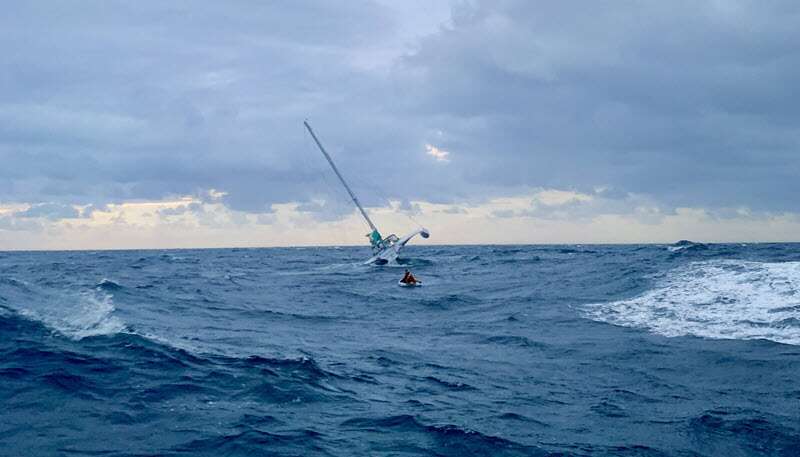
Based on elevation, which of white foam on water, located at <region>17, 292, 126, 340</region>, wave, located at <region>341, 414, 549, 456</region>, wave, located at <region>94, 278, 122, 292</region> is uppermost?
wave, located at <region>94, 278, 122, 292</region>

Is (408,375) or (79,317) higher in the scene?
(79,317)

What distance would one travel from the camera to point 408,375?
19.8 m

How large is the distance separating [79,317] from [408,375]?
1272 cm

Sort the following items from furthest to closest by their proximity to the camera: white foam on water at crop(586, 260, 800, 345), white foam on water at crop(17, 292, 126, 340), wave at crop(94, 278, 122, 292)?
wave at crop(94, 278, 122, 292), white foam on water at crop(586, 260, 800, 345), white foam on water at crop(17, 292, 126, 340)

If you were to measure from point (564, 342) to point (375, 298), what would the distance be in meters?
19.1

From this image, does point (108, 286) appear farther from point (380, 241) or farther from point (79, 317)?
point (380, 241)

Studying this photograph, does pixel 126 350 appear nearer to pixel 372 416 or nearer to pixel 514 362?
pixel 372 416

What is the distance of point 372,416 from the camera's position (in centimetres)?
1510

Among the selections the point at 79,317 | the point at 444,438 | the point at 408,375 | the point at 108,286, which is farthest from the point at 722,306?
the point at 108,286

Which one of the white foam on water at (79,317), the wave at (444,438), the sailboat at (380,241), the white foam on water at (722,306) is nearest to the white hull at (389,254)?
the sailboat at (380,241)

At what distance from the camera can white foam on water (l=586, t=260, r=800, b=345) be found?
84.3 feet

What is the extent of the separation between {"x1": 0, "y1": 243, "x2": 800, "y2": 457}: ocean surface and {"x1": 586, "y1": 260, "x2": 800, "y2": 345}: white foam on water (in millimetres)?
147

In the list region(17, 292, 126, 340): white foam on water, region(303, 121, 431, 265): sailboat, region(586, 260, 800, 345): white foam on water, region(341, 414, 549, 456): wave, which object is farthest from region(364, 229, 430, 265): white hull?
region(341, 414, 549, 456): wave

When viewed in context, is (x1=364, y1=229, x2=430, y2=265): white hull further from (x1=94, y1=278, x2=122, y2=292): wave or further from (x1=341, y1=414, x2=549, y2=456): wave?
(x1=341, y1=414, x2=549, y2=456): wave
